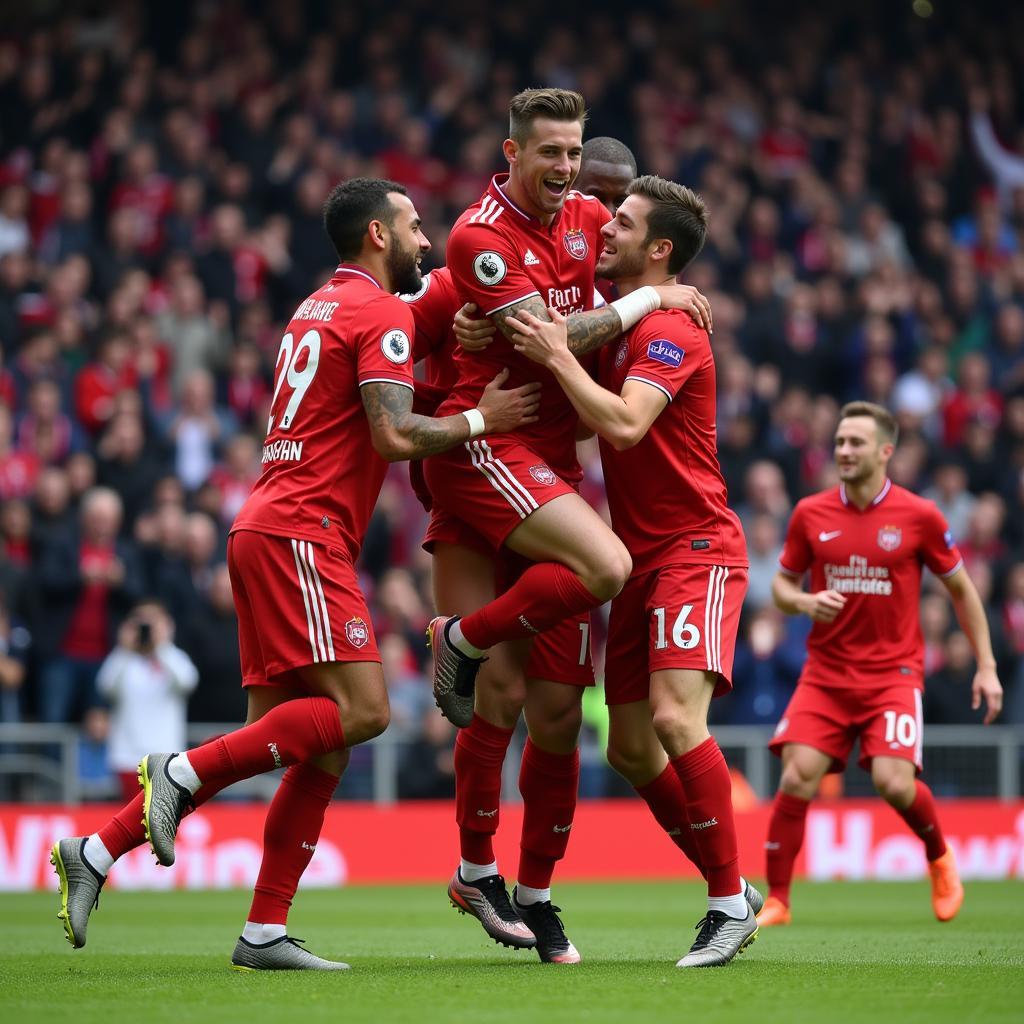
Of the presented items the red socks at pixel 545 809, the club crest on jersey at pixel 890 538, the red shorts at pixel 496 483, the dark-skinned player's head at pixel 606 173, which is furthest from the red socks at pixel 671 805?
the club crest on jersey at pixel 890 538

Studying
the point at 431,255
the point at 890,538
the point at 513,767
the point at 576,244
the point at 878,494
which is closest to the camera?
the point at 576,244

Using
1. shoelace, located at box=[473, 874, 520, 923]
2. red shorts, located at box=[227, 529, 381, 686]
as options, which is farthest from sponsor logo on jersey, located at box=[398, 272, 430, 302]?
shoelace, located at box=[473, 874, 520, 923]

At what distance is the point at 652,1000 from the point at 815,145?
17.1m

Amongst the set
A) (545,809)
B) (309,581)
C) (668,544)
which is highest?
(668,544)

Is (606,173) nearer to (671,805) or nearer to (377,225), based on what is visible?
(377,225)

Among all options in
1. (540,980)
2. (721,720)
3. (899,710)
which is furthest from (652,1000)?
(721,720)

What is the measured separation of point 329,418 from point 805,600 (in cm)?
420

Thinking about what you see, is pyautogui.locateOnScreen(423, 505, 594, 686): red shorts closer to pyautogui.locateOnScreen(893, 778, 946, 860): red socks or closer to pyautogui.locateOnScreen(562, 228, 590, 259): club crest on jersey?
pyautogui.locateOnScreen(562, 228, 590, 259): club crest on jersey

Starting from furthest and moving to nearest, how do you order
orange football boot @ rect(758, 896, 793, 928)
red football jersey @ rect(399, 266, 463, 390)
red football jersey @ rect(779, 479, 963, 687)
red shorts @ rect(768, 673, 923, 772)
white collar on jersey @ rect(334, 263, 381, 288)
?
red football jersey @ rect(779, 479, 963, 687), red shorts @ rect(768, 673, 923, 772), orange football boot @ rect(758, 896, 793, 928), red football jersey @ rect(399, 266, 463, 390), white collar on jersey @ rect(334, 263, 381, 288)

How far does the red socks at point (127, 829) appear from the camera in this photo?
6727mm

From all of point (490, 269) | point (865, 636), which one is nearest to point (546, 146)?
point (490, 269)

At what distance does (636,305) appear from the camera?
23.9 feet

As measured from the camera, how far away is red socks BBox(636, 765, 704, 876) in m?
7.61

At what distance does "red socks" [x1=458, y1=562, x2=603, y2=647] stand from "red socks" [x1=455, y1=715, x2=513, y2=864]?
58 cm
